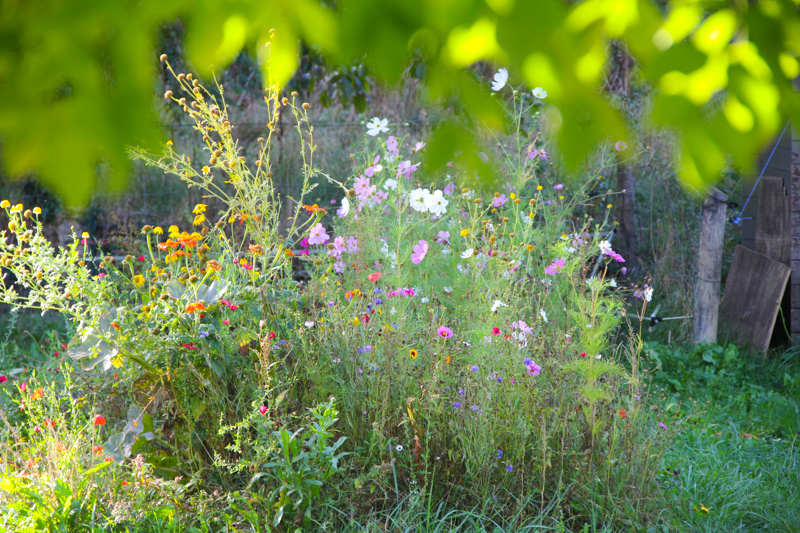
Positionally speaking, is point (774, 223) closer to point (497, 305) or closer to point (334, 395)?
point (497, 305)

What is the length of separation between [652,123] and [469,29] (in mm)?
325

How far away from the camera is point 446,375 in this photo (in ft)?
7.98

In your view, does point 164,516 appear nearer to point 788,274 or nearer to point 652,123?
point 652,123

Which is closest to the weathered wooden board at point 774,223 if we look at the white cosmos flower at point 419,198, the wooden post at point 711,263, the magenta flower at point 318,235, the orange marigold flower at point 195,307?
the wooden post at point 711,263

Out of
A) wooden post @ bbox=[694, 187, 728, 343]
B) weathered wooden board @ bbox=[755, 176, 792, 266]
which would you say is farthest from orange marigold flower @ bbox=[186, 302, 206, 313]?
weathered wooden board @ bbox=[755, 176, 792, 266]

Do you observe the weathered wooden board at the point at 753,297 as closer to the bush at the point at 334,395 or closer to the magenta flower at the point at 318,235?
the bush at the point at 334,395

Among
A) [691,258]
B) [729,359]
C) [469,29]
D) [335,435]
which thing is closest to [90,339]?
[335,435]

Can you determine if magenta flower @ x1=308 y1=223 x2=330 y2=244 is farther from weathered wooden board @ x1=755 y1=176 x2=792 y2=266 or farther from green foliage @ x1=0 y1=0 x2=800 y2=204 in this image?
weathered wooden board @ x1=755 y1=176 x2=792 y2=266

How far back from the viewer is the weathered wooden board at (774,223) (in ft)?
14.9

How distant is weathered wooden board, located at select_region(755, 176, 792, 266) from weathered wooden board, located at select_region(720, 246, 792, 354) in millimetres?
82

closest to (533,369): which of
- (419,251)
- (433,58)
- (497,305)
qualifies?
(497,305)

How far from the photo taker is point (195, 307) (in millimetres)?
2186

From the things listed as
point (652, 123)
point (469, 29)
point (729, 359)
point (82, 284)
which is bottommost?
point (729, 359)

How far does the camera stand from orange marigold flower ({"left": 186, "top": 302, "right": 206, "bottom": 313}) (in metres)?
2.16
